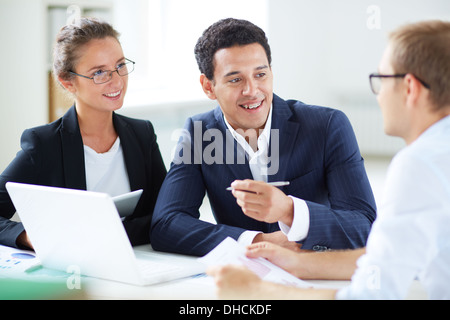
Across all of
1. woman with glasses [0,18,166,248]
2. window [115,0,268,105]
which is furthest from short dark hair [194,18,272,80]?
window [115,0,268,105]

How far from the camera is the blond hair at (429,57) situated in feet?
4.54

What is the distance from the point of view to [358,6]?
744cm

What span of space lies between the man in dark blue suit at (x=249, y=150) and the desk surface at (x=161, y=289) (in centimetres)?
39

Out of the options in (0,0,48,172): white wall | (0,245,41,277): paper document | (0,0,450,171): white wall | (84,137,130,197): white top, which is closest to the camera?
(0,245,41,277): paper document

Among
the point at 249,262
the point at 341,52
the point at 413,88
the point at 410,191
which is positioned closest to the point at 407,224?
the point at 410,191

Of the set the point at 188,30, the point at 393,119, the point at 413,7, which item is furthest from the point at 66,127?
the point at 413,7

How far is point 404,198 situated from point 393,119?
0.82 ft

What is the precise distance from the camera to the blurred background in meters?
4.02

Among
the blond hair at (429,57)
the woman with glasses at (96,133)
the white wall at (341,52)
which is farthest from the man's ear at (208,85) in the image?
the white wall at (341,52)

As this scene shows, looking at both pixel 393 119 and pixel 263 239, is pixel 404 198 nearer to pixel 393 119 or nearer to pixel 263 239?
pixel 393 119

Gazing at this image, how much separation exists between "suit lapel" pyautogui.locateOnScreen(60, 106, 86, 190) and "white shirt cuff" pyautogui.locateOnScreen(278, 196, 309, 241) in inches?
33.1

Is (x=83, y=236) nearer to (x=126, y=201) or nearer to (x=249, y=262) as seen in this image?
(x=126, y=201)

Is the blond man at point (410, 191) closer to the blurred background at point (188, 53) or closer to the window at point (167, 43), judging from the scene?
the blurred background at point (188, 53)

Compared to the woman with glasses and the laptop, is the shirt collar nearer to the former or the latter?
the woman with glasses
